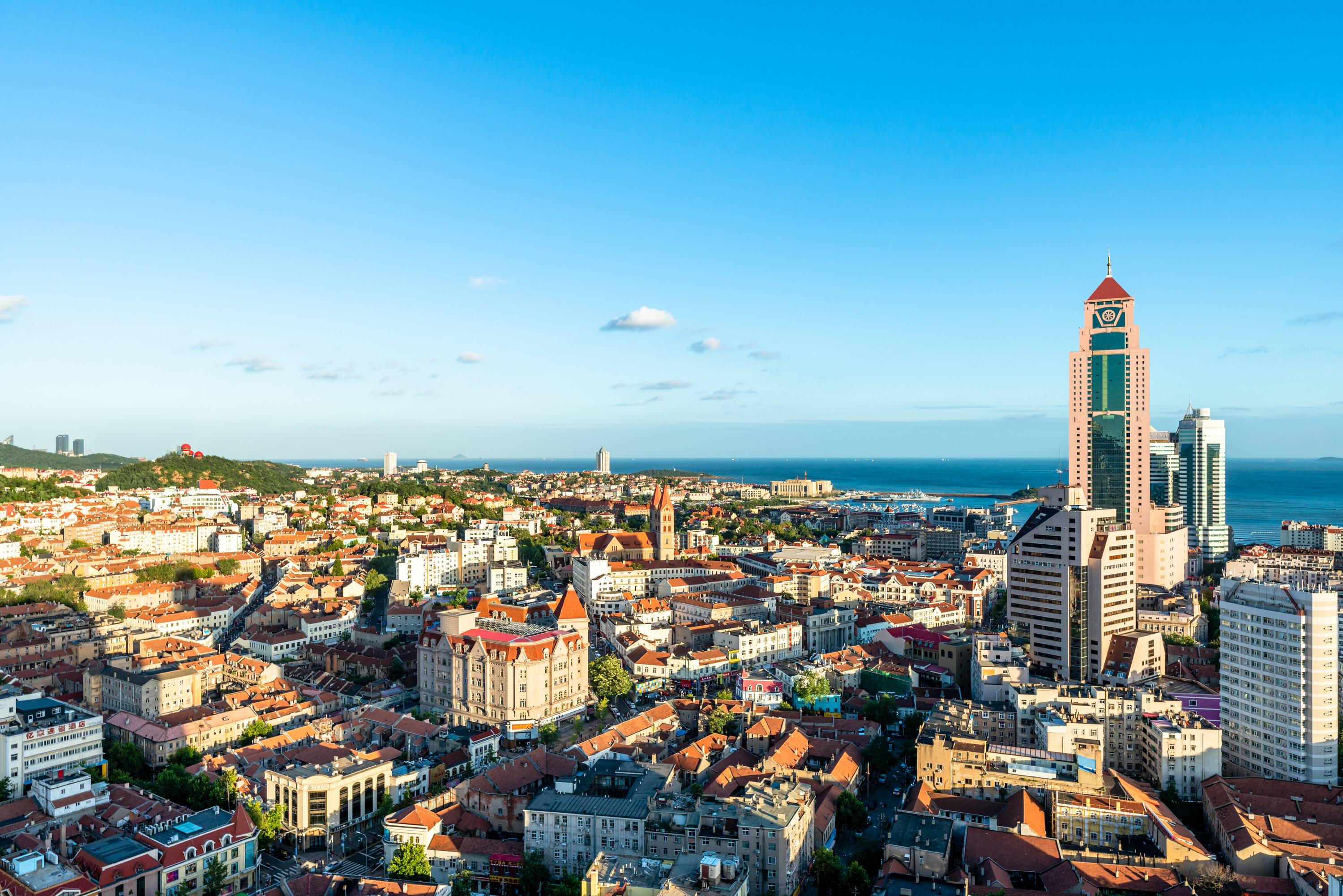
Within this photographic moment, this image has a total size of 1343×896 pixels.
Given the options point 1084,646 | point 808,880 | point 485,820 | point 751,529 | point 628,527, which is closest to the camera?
point 808,880

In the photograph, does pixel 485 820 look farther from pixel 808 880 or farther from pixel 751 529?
pixel 751 529

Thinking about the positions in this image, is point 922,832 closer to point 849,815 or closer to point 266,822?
point 849,815

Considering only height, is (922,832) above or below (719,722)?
above

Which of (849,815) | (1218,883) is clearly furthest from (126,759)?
(1218,883)

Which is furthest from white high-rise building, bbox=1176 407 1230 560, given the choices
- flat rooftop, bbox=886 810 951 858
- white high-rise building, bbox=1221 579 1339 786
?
flat rooftop, bbox=886 810 951 858

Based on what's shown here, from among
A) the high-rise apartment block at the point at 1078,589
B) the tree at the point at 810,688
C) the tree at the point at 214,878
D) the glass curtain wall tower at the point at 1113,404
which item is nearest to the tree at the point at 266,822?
the tree at the point at 214,878

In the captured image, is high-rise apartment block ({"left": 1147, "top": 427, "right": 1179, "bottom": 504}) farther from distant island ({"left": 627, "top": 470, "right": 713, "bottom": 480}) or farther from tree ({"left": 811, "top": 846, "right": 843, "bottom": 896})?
distant island ({"left": 627, "top": 470, "right": 713, "bottom": 480})

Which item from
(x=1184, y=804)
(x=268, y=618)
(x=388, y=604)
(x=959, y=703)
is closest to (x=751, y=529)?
(x=388, y=604)
